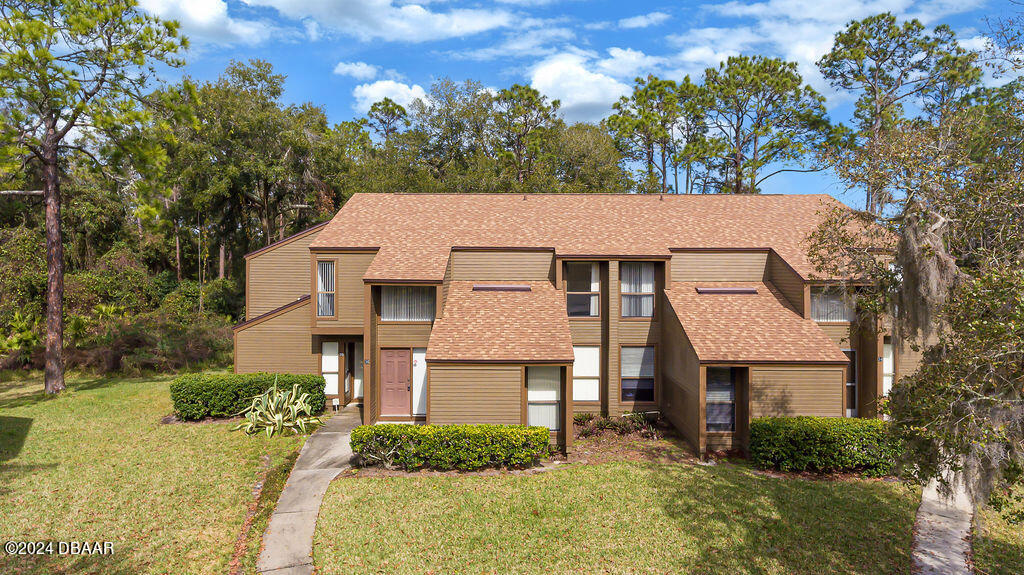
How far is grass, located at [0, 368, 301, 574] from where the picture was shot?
775cm

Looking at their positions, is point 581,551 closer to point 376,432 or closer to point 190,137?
point 376,432

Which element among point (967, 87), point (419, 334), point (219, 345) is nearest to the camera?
point (419, 334)

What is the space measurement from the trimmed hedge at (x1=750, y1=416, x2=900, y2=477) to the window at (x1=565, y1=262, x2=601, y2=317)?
6171 millimetres

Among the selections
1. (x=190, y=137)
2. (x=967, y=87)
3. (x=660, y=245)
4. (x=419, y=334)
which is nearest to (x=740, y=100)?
(x=967, y=87)

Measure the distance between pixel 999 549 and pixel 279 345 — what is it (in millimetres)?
18605

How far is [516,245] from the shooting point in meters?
16.0

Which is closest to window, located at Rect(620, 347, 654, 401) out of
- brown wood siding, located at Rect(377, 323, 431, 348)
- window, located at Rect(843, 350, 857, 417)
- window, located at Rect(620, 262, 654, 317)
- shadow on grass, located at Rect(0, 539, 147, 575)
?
window, located at Rect(620, 262, 654, 317)

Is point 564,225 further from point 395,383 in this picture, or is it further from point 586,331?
point 395,383

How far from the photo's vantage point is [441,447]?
1094cm

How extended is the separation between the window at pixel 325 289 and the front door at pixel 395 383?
8.58ft

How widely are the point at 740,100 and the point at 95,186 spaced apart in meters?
45.2

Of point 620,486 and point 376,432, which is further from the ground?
point 376,432

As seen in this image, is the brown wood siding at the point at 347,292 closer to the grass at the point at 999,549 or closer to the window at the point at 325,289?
the window at the point at 325,289

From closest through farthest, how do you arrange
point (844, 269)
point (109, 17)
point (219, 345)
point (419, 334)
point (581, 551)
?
point (581, 551) < point (844, 269) < point (419, 334) < point (109, 17) < point (219, 345)
